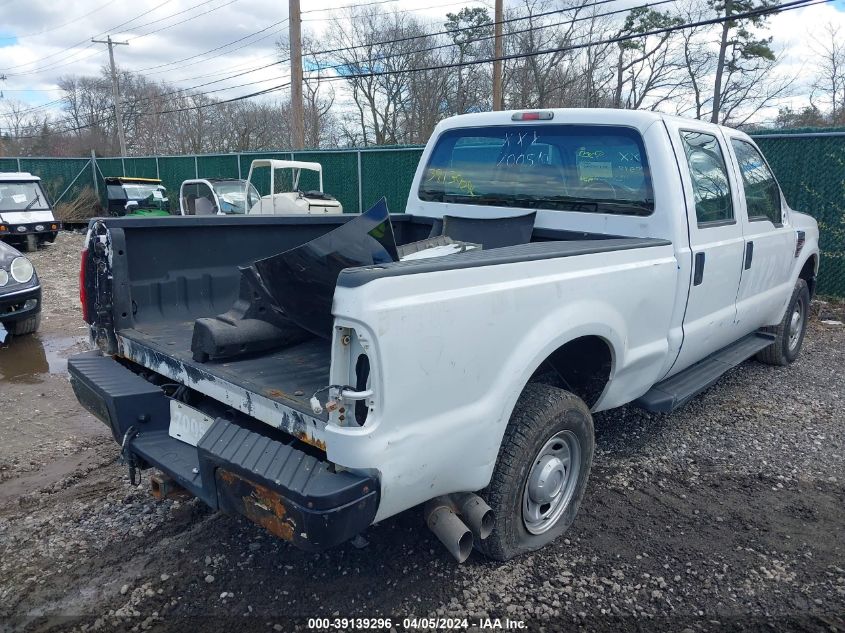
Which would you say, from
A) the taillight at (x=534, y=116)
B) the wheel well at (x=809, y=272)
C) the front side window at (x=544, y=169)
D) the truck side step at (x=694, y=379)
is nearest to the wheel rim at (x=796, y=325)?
the wheel well at (x=809, y=272)

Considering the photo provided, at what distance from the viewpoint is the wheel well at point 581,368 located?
3.33 meters

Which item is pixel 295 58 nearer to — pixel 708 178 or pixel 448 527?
pixel 708 178

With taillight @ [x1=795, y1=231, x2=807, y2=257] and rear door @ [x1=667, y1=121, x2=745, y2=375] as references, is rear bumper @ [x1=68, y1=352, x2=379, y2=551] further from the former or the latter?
taillight @ [x1=795, y1=231, x2=807, y2=257]

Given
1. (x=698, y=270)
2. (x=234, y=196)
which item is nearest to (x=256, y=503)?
(x=698, y=270)

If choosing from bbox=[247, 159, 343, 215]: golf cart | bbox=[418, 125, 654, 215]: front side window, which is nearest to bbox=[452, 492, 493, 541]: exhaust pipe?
bbox=[418, 125, 654, 215]: front side window

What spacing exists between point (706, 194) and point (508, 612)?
9.08 ft

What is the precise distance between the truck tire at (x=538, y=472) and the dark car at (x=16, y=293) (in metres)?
6.19

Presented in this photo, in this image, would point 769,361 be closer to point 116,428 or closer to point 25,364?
point 116,428

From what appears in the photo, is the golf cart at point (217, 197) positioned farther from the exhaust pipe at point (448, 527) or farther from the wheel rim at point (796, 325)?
the exhaust pipe at point (448, 527)

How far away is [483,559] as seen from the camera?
3.06 m

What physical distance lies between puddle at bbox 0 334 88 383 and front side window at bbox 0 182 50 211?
9036 millimetres

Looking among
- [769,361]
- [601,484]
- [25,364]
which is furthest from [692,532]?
[25,364]

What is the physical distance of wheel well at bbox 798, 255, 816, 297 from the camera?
6.09 metres

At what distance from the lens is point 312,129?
35.6 m
